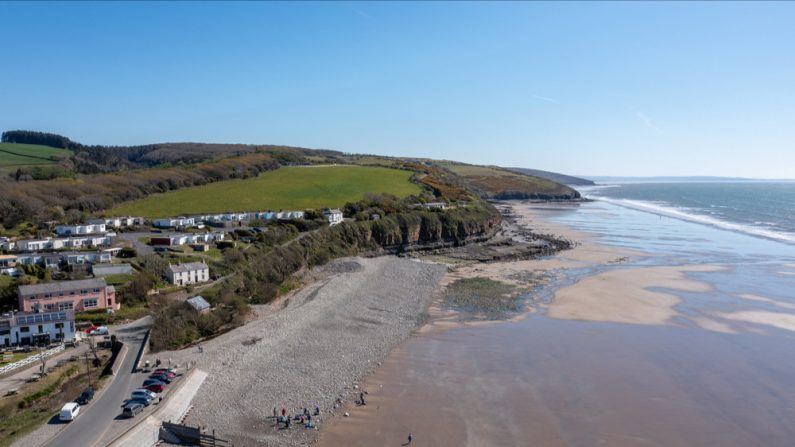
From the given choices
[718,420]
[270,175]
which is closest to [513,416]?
[718,420]

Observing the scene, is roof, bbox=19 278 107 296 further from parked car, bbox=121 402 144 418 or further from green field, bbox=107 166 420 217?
green field, bbox=107 166 420 217

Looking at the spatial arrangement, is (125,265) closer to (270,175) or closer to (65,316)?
(65,316)

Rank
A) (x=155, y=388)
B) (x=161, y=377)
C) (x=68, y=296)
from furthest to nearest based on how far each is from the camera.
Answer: (x=68, y=296) < (x=161, y=377) < (x=155, y=388)

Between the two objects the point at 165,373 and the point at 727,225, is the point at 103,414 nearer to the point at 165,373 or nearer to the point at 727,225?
the point at 165,373

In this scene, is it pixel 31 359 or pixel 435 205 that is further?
pixel 435 205

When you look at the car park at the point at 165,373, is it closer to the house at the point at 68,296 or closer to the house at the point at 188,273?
the house at the point at 68,296

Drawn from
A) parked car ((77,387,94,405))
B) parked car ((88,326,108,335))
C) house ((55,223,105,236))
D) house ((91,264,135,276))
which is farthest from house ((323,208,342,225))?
parked car ((77,387,94,405))

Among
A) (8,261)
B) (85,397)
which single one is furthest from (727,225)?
(8,261)

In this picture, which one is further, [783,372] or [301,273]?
[301,273]
